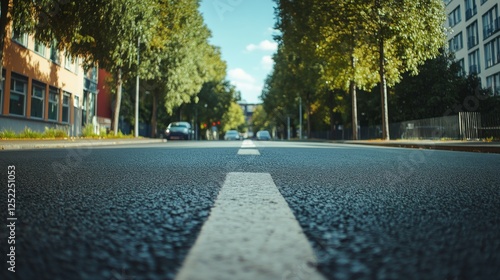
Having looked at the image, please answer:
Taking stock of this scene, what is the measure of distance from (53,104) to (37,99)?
2389 mm

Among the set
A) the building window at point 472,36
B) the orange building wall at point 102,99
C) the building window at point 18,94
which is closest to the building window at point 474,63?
the building window at point 472,36

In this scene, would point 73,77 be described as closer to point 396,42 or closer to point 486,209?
point 396,42

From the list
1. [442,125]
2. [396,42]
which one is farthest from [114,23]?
[442,125]

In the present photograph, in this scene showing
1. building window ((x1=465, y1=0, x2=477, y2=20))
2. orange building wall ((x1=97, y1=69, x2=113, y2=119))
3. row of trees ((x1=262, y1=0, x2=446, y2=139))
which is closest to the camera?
row of trees ((x1=262, y1=0, x2=446, y2=139))

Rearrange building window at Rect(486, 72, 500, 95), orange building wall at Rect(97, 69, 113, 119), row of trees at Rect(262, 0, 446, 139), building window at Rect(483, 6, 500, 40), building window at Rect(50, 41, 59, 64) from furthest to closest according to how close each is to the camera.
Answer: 1. orange building wall at Rect(97, 69, 113, 119)
2. building window at Rect(486, 72, 500, 95)
3. building window at Rect(483, 6, 500, 40)
4. building window at Rect(50, 41, 59, 64)
5. row of trees at Rect(262, 0, 446, 139)

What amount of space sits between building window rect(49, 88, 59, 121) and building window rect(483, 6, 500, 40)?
3736 centimetres

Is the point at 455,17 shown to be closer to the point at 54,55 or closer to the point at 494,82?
the point at 494,82

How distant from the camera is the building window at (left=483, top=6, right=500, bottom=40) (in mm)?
36375

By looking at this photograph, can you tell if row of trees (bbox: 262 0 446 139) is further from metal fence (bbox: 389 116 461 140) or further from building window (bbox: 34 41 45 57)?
building window (bbox: 34 41 45 57)

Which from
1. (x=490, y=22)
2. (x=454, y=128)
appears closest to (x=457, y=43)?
(x=490, y=22)

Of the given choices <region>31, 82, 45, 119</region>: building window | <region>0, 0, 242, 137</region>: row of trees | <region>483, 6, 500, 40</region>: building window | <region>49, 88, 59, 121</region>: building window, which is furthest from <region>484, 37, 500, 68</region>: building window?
<region>31, 82, 45, 119</region>: building window

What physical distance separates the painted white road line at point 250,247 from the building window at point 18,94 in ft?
72.5

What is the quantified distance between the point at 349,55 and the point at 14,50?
1877cm

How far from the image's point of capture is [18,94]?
21.0 metres
